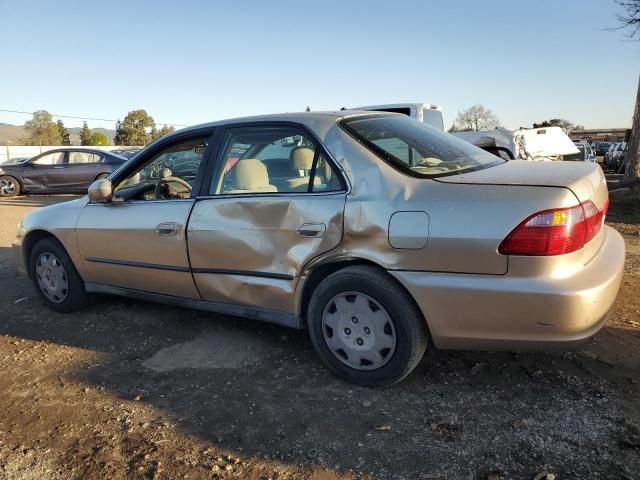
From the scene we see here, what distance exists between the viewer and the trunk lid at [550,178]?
8.63 feet

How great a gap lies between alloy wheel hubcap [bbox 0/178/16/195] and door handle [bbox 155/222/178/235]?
13439 mm

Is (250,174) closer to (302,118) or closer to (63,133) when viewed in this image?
(302,118)

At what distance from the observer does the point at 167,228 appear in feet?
12.1

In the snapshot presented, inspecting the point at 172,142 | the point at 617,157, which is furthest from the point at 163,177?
the point at 617,157

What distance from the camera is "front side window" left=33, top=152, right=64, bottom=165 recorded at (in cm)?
1451

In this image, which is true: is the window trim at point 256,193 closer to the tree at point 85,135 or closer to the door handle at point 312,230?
the door handle at point 312,230

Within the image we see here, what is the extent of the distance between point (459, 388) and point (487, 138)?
7511mm

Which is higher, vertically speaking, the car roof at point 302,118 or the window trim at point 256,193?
the car roof at point 302,118

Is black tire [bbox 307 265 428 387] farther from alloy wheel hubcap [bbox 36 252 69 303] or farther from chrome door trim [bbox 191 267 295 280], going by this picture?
alloy wheel hubcap [bbox 36 252 69 303]

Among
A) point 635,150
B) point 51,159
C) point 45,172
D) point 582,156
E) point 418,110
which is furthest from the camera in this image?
point 582,156

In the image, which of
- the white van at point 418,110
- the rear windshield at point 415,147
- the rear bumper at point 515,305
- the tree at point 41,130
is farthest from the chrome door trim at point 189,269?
the tree at point 41,130

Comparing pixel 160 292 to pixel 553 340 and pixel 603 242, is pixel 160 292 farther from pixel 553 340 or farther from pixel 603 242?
pixel 603 242

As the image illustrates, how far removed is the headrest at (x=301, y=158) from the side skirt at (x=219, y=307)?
0.94 metres

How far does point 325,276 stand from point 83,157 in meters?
13.3
